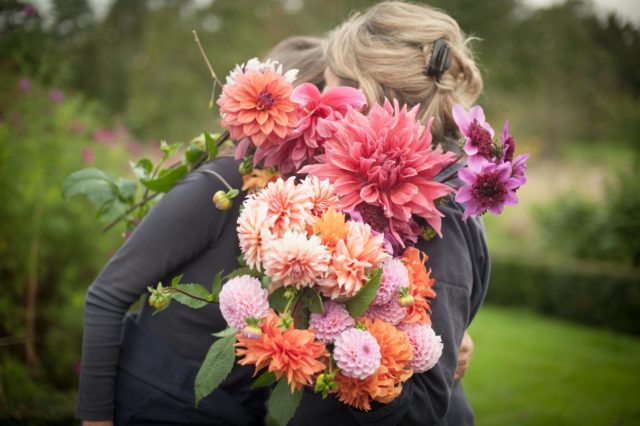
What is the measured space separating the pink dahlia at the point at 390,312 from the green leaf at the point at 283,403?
0.29 m

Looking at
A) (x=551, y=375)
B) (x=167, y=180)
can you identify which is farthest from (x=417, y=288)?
(x=551, y=375)

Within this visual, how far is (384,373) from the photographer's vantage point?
1.33m

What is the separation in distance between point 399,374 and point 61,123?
456 cm

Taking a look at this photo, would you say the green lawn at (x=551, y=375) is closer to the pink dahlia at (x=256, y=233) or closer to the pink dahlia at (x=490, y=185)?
the pink dahlia at (x=490, y=185)

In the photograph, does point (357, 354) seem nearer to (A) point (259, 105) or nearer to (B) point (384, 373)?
(B) point (384, 373)

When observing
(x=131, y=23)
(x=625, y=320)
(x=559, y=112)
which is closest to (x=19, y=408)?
(x=625, y=320)

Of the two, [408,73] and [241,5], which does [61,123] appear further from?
[241,5]

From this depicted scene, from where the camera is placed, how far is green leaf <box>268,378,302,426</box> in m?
1.32

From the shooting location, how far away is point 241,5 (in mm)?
23094

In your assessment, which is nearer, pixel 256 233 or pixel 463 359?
pixel 256 233

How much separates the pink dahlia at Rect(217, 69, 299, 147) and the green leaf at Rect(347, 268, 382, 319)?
518 millimetres

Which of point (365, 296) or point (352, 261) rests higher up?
point (352, 261)

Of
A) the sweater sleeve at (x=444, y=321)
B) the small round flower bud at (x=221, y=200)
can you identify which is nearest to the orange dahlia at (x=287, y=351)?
the sweater sleeve at (x=444, y=321)

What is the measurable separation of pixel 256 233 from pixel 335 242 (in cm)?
20
